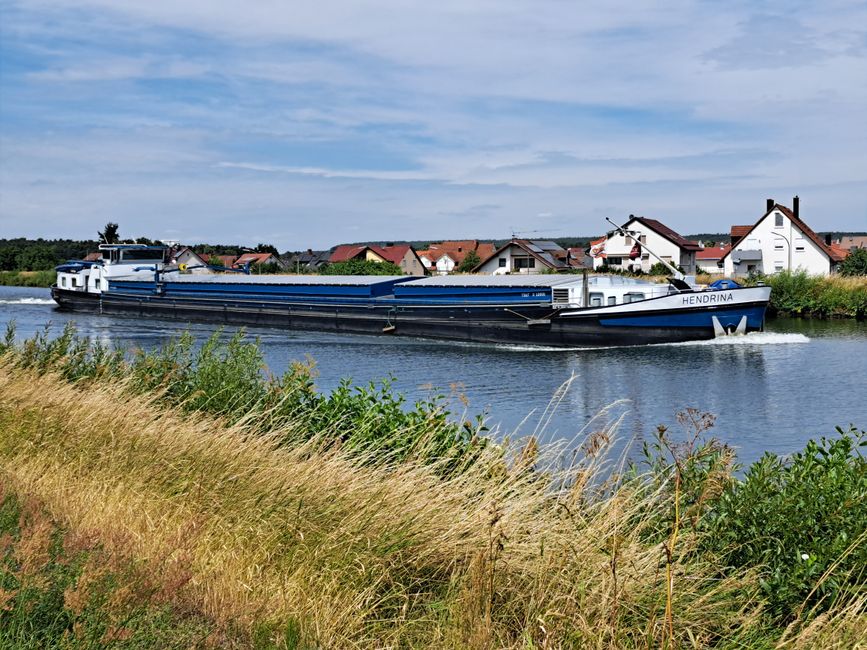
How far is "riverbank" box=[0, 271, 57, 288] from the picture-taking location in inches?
4496

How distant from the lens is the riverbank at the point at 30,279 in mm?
114188

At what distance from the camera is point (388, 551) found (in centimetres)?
645

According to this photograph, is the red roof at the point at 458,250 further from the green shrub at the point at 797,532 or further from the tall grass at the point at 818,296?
the green shrub at the point at 797,532

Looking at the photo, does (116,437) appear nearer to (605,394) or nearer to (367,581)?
(367,581)

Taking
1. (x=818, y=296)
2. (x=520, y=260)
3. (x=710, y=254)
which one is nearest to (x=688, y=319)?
(x=818, y=296)

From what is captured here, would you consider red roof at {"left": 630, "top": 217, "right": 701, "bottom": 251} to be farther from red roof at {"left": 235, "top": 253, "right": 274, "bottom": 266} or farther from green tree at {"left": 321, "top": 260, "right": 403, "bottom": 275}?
red roof at {"left": 235, "top": 253, "right": 274, "bottom": 266}

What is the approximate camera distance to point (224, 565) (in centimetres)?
634

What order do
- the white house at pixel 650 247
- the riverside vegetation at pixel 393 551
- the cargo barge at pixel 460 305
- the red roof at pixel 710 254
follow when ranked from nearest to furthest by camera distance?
the riverside vegetation at pixel 393 551 → the cargo barge at pixel 460 305 → the white house at pixel 650 247 → the red roof at pixel 710 254

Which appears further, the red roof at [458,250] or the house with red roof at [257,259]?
the house with red roof at [257,259]

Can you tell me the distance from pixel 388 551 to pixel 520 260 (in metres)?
90.1

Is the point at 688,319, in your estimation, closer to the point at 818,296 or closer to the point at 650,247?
the point at 818,296

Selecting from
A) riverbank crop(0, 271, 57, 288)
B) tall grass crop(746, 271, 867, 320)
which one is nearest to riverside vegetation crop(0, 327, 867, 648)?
tall grass crop(746, 271, 867, 320)

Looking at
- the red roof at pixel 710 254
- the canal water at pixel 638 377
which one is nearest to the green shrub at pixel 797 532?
the canal water at pixel 638 377

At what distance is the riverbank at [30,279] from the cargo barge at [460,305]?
54.2 metres
